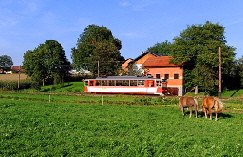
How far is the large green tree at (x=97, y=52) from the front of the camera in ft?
176

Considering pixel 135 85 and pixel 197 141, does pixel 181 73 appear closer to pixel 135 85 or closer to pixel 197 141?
pixel 135 85

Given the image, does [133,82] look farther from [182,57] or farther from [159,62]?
[159,62]

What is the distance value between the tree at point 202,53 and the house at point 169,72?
1252 millimetres

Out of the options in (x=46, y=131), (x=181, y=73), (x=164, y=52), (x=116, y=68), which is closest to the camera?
(x=46, y=131)

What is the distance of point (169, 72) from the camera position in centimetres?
4591

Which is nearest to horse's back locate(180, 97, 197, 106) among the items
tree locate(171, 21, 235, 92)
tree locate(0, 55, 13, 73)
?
tree locate(171, 21, 235, 92)

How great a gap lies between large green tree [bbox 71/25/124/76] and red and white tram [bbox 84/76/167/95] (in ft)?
16.9

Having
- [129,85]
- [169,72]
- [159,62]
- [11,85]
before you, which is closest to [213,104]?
[129,85]

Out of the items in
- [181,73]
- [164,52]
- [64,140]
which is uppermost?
[164,52]

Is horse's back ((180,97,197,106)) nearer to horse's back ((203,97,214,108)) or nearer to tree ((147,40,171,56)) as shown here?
horse's back ((203,97,214,108))

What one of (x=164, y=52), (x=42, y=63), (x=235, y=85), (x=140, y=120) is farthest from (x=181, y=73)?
(x=164, y=52)

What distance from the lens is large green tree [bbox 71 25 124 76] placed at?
53.7 m

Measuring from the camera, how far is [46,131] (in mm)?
10109

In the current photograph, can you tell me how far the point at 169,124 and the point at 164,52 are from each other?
8926 cm
